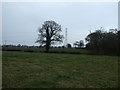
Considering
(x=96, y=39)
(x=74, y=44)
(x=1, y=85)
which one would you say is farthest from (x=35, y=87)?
(x=74, y=44)

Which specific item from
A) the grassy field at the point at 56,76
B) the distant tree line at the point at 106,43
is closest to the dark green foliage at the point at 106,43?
the distant tree line at the point at 106,43

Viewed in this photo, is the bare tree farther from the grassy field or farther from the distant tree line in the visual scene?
the grassy field

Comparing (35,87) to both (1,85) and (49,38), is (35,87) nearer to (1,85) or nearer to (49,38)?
(1,85)

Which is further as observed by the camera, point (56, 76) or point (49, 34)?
point (49, 34)

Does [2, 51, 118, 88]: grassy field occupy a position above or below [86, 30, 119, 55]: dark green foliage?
below

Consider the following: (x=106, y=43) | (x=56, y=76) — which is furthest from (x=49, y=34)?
(x=56, y=76)

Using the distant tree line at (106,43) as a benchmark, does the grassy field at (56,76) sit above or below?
below

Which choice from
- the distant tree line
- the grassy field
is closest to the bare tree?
the distant tree line

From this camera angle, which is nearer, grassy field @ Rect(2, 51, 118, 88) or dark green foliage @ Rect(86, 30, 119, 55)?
grassy field @ Rect(2, 51, 118, 88)

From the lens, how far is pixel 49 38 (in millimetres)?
42031

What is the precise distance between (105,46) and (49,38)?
44.8 ft

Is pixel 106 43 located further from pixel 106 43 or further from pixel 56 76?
pixel 56 76

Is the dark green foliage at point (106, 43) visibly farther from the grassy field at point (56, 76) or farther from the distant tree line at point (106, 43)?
the grassy field at point (56, 76)

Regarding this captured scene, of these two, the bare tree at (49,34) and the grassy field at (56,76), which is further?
the bare tree at (49,34)
